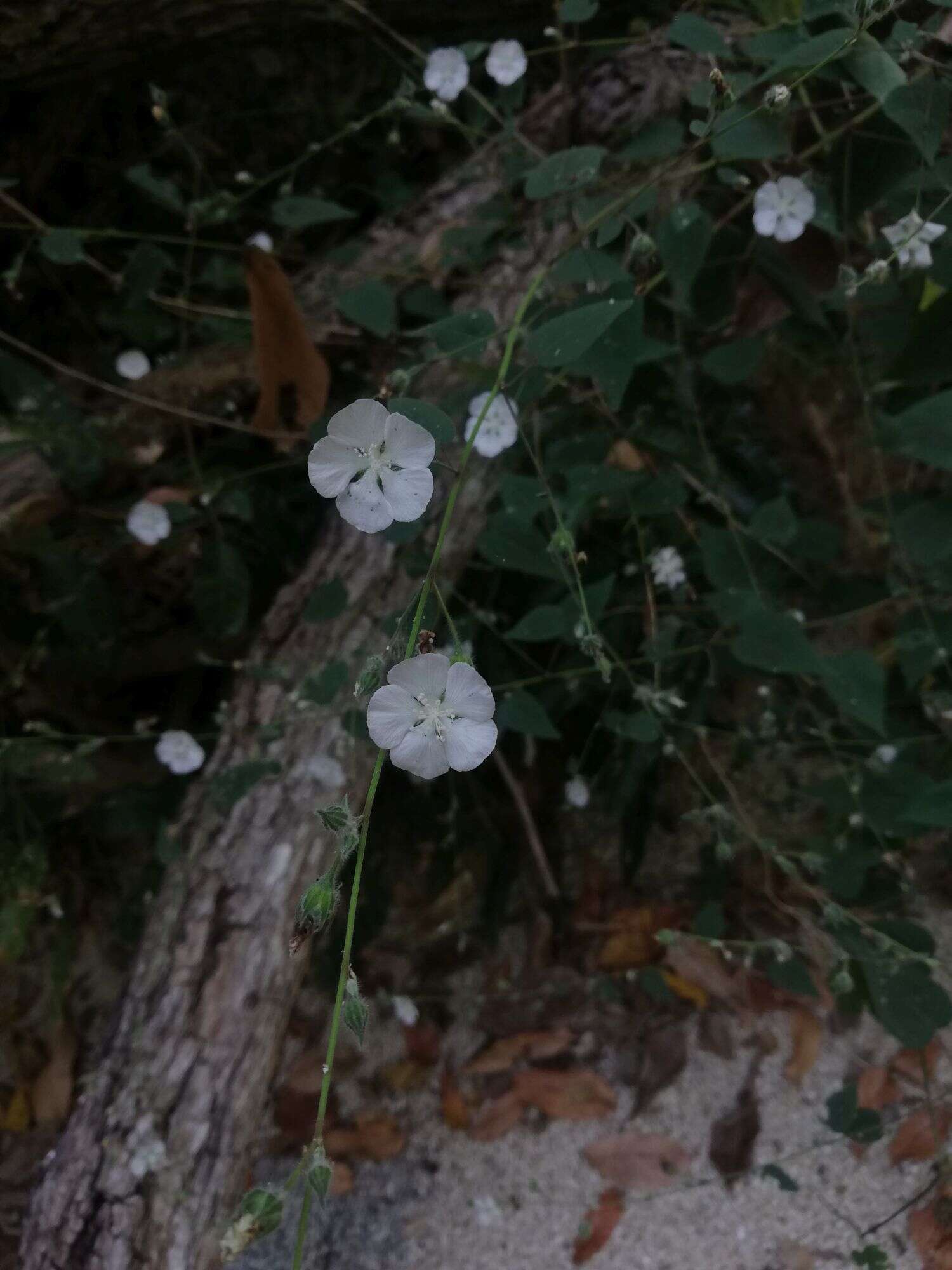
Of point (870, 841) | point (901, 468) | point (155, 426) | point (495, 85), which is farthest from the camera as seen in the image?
point (901, 468)

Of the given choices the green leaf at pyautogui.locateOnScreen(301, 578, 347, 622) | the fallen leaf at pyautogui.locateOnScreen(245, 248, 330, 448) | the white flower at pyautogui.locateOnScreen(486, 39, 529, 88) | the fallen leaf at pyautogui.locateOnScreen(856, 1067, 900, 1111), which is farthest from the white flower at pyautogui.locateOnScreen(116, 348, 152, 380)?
the fallen leaf at pyautogui.locateOnScreen(856, 1067, 900, 1111)

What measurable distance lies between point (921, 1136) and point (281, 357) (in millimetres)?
1199

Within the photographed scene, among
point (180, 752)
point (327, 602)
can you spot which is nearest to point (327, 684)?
point (327, 602)

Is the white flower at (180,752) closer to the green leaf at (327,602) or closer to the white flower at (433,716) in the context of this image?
the green leaf at (327,602)

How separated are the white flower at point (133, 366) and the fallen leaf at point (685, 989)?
1.10m

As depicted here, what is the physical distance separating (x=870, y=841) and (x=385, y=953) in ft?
2.36

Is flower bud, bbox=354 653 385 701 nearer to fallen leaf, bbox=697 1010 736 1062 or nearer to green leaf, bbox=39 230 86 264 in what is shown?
green leaf, bbox=39 230 86 264

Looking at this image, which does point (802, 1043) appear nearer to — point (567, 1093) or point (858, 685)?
point (567, 1093)

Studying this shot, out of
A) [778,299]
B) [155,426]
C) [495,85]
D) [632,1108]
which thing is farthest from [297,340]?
[632,1108]

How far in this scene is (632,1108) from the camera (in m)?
1.27

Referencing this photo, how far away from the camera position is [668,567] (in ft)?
3.82

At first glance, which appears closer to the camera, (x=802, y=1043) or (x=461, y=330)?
(x=461, y=330)

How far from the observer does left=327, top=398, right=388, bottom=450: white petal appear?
693 millimetres

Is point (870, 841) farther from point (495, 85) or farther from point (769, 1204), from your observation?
point (495, 85)
